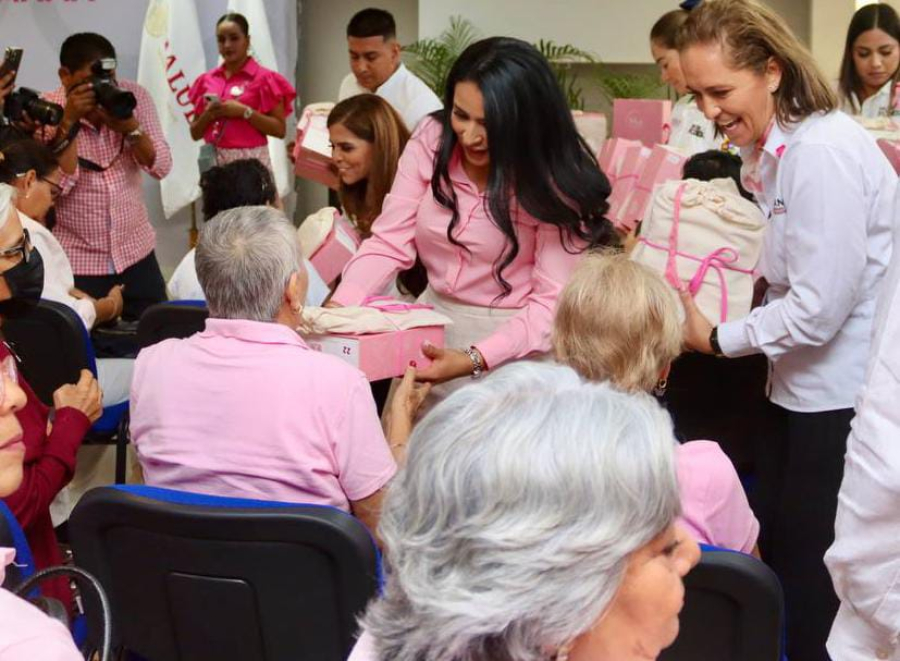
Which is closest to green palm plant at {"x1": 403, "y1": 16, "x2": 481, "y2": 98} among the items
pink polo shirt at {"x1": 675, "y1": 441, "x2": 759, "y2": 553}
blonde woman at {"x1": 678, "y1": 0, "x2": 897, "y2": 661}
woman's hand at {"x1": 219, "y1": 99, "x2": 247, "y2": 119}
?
woman's hand at {"x1": 219, "y1": 99, "x2": 247, "y2": 119}

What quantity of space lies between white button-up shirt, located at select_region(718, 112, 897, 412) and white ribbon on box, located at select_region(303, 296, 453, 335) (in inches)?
25.8

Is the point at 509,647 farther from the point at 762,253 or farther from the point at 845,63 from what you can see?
the point at 845,63

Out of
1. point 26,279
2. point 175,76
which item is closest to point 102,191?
point 175,76

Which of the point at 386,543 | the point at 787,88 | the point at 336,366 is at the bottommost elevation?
the point at 336,366

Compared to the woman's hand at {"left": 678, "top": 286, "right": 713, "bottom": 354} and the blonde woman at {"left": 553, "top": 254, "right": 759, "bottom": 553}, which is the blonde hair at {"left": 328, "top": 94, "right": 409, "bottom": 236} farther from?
the blonde woman at {"left": 553, "top": 254, "right": 759, "bottom": 553}

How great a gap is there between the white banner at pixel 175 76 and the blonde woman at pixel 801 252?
532cm

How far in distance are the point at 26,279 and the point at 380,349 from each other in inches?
29.2

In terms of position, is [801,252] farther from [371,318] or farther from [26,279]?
[26,279]

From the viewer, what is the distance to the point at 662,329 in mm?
2027


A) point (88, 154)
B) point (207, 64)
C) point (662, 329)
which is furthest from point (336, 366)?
point (207, 64)

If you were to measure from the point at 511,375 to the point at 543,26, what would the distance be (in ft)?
22.4

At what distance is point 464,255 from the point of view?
8.99 ft

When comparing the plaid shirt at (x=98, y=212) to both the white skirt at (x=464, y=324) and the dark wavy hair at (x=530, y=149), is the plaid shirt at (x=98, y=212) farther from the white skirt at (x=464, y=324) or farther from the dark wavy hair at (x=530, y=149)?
the dark wavy hair at (x=530, y=149)

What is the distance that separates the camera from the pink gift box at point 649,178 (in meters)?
4.05
